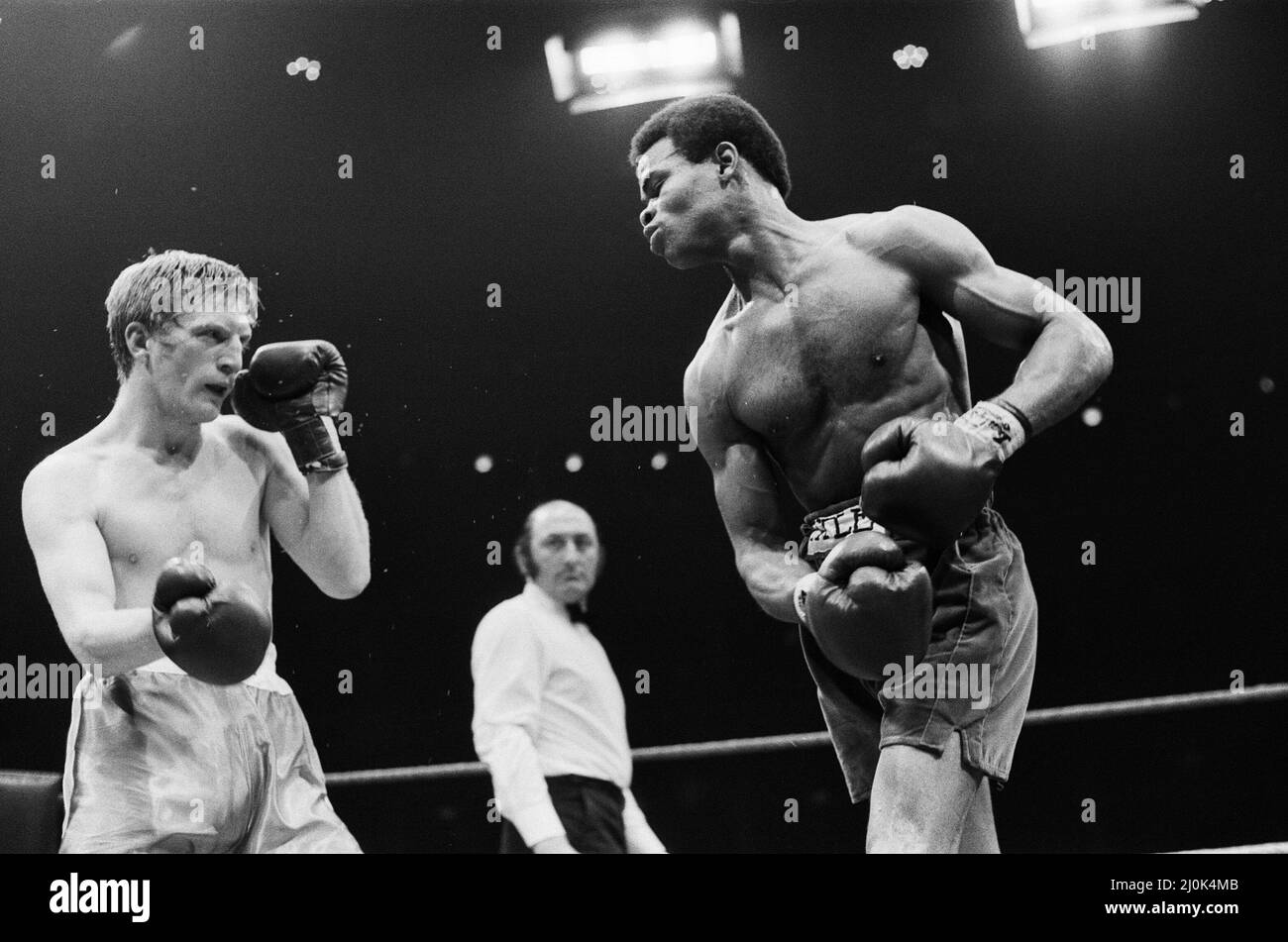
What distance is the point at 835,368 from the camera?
9.53ft

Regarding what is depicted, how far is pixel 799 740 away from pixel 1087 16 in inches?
71.5

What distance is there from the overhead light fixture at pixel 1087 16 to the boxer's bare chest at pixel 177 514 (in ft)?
6.72

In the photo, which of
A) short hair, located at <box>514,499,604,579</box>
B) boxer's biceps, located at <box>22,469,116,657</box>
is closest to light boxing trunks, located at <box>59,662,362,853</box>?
boxer's biceps, located at <box>22,469,116,657</box>

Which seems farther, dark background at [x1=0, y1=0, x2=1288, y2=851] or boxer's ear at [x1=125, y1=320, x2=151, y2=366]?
dark background at [x1=0, y1=0, x2=1288, y2=851]

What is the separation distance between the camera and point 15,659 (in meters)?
3.37

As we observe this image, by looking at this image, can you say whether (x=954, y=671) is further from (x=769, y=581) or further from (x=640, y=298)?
(x=640, y=298)

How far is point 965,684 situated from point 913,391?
0.56 meters

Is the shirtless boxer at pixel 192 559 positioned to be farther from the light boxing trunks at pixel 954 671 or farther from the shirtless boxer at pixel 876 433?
the light boxing trunks at pixel 954 671

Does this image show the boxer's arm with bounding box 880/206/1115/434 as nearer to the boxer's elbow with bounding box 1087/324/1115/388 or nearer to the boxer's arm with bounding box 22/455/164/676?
the boxer's elbow with bounding box 1087/324/1115/388

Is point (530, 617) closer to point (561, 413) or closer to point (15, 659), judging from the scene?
point (561, 413)

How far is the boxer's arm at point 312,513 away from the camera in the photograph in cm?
325

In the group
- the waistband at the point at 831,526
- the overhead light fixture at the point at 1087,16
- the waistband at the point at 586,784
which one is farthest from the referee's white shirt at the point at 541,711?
the overhead light fixture at the point at 1087,16

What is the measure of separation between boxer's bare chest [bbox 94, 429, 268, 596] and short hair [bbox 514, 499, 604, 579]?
57cm

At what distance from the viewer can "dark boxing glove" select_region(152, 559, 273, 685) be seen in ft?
9.54
